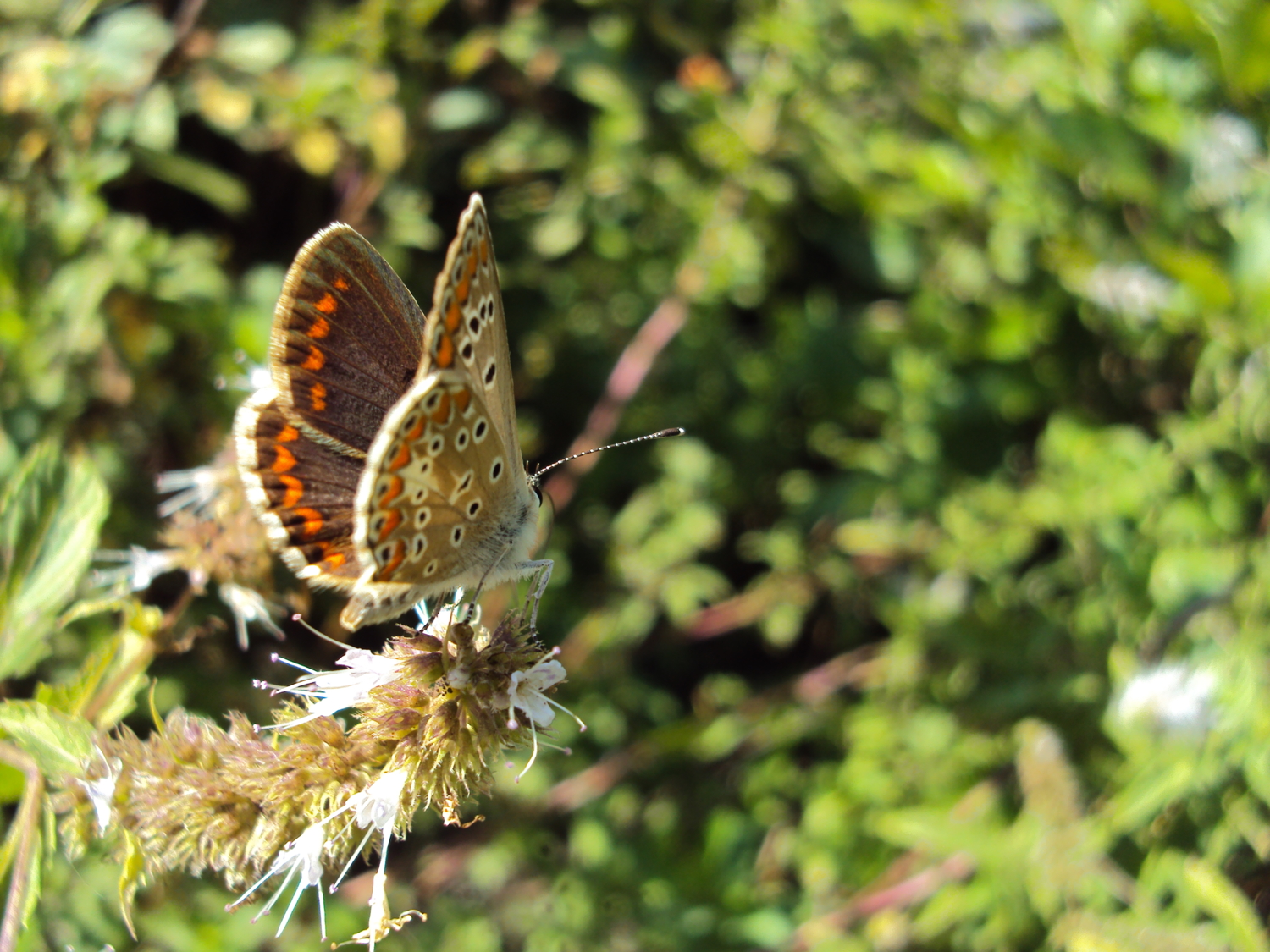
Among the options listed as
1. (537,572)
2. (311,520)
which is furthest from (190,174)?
(537,572)

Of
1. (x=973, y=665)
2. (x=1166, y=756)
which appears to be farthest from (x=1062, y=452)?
(x=1166, y=756)

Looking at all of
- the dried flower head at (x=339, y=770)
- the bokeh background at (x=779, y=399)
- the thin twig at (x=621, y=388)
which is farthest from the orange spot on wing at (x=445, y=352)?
the thin twig at (x=621, y=388)

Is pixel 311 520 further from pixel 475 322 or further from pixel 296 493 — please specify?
pixel 475 322

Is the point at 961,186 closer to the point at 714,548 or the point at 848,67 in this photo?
the point at 848,67

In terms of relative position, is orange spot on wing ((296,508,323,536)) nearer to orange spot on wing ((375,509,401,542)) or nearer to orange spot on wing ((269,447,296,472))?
orange spot on wing ((269,447,296,472))

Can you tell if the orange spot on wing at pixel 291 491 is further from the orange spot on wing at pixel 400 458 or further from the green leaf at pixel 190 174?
the green leaf at pixel 190 174

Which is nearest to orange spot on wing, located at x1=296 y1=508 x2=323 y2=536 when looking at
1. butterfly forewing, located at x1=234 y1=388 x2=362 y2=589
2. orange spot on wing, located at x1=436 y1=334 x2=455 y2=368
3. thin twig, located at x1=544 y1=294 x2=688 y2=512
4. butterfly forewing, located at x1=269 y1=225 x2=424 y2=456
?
butterfly forewing, located at x1=234 y1=388 x2=362 y2=589

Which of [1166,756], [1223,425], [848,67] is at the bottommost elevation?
[1166,756]
